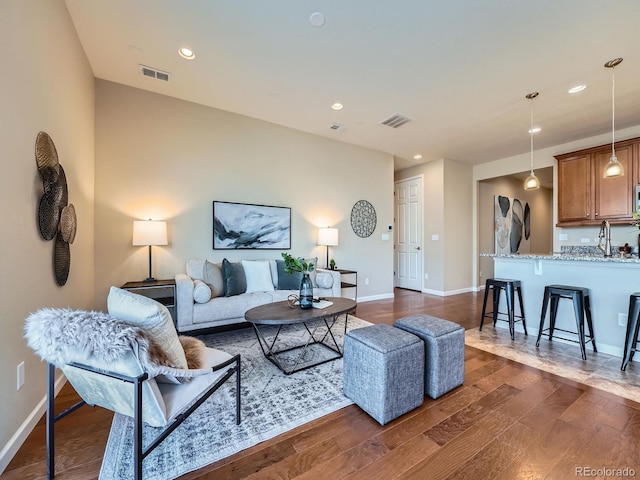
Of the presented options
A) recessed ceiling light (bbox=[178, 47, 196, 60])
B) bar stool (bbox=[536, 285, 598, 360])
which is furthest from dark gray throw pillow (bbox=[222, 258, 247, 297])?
bar stool (bbox=[536, 285, 598, 360])

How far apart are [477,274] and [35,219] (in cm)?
730

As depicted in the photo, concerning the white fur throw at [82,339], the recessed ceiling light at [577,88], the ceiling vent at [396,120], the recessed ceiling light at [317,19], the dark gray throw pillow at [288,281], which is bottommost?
the dark gray throw pillow at [288,281]

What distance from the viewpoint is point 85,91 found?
2799 mm

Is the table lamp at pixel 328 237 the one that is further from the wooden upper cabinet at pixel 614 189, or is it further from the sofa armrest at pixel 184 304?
the wooden upper cabinet at pixel 614 189

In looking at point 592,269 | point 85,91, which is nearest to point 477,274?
point 592,269

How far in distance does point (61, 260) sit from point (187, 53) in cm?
219

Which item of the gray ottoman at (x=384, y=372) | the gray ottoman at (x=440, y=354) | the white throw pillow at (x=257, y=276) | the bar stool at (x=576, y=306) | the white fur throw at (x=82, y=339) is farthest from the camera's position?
the white throw pillow at (x=257, y=276)

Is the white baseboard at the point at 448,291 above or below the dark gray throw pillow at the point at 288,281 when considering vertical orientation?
below

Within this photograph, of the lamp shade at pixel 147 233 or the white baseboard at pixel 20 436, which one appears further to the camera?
the lamp shade at pixel 147 233

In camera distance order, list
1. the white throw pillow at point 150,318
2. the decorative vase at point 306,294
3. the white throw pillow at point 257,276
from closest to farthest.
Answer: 1. the white throw pillow at point 150,318
2. the decorative vase at point 306,294
3. the white throw pillow at point 257,276

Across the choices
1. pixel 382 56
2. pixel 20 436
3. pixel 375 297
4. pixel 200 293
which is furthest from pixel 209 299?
pixel 375 297

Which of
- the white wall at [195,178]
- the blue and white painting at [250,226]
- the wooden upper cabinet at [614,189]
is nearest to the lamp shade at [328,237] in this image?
the white wall at [195,178]

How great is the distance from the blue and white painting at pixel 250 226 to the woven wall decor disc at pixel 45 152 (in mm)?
1917

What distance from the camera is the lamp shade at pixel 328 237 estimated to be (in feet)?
14.5
